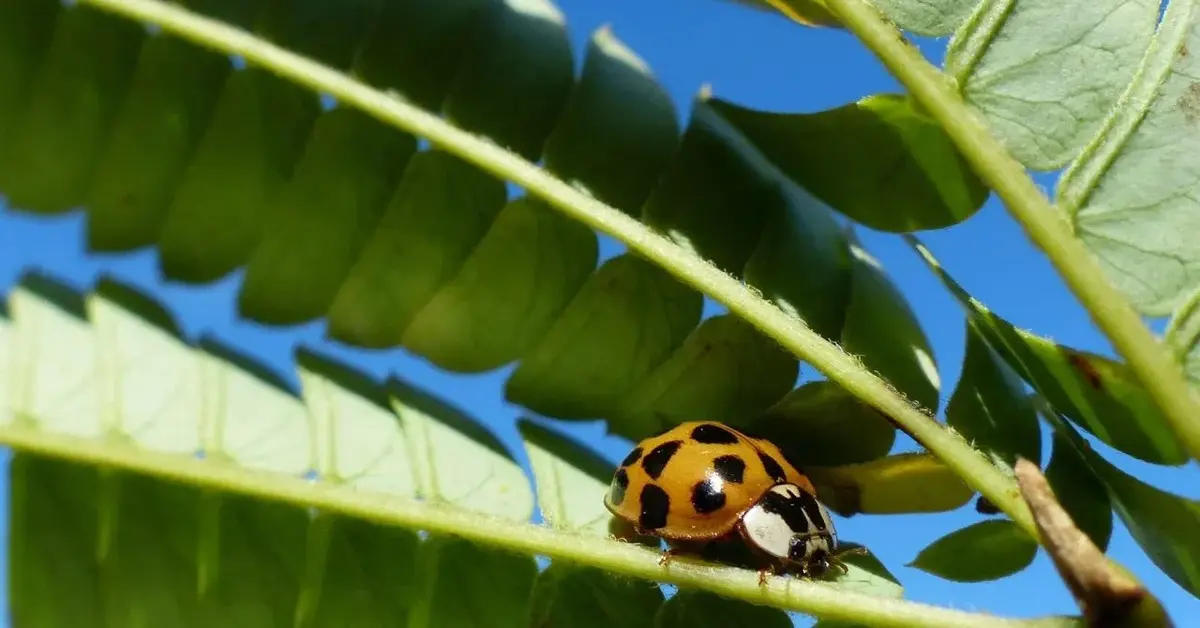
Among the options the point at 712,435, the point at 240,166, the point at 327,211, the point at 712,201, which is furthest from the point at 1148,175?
the point at 240,166

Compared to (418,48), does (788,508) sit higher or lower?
lower

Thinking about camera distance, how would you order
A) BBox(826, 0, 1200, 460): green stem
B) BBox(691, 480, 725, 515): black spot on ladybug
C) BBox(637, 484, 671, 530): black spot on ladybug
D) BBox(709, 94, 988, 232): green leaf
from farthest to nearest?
BBox(691, 480, 725, 515): black spot on ladybug < BBox(637, 484, 671, 530): black spot on ladybug < BBox(709, 94, 988, 232): green leaf < BBox(826, 0, 1200, 460): green stem

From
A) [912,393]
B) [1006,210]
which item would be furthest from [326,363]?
[1006,210]

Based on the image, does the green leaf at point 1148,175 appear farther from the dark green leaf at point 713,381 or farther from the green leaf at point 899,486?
the dark green leaf at point 713,381

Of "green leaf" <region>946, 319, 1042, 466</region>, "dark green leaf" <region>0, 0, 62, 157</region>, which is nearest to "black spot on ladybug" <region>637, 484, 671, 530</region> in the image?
"green leaf" <region>946, 319, 1042, 466</region>

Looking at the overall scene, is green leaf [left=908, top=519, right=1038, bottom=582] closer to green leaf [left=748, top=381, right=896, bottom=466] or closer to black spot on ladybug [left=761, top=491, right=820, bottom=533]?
green leaf [left=748, top=381, right=896, bottom=466]

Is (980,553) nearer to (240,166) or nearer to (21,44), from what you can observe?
(240,166)
